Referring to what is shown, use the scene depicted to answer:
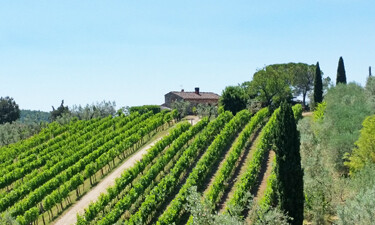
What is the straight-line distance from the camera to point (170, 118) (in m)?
55.4

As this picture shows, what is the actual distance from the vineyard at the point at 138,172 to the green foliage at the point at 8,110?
3971cm

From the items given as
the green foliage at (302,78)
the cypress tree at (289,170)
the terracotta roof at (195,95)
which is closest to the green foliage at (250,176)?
the cypress tree at (289,170)

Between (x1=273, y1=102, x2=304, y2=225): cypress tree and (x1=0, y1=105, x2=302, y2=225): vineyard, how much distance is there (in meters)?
2.10

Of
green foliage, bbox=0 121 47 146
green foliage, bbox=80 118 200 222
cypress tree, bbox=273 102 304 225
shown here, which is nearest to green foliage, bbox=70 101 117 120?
green foliage, bbox=0 121 47 146

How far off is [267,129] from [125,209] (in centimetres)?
1888

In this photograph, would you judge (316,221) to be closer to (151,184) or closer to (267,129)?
(151,184)

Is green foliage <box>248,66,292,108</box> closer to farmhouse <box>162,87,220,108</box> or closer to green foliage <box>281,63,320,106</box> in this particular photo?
farmhouse <box>162,87,220,108</box>

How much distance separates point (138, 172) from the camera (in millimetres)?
32906

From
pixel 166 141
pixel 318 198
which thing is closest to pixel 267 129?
pixel 166 141

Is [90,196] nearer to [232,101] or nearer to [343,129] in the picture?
[343,129]

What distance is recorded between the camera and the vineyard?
26422 millimetres

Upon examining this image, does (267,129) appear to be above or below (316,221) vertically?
above

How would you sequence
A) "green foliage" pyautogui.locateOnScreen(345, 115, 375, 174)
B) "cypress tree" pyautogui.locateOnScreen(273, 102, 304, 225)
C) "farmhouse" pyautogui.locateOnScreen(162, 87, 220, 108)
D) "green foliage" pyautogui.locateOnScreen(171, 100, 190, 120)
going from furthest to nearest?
"farmhouse" pyautogui.locateOnScreen(162, 87, 220, 108) < "green foliage" pyautogui.locateOnScreen(171, 100, 190, 120) < "green foliage" pyautogui.locateOnScreen(345, 115, 375, 174) < "cypress tree" pyautogui.locateOnScreen(273, 102, 304, 225)

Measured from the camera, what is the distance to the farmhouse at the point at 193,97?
3013 inches
